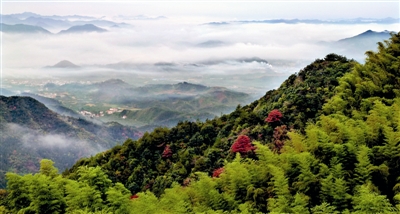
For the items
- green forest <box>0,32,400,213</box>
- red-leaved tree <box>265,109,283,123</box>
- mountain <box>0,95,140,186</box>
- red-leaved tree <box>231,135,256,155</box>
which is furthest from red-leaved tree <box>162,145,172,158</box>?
mountain <box>0,95,140,186</box>

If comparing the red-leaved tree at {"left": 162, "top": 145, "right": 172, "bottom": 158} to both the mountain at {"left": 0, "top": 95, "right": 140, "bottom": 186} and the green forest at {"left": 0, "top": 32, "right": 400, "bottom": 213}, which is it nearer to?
the green forest at {"left": 0, "top": 32, "right": 400, "bottom": 213}

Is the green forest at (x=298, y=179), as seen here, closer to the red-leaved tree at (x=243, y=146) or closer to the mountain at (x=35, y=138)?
the red-leaved tree at (x=243, y=146)

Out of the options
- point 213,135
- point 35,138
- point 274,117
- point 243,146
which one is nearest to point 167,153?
point 213,135

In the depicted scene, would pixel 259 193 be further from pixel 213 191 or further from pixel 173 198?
pixel 173 198

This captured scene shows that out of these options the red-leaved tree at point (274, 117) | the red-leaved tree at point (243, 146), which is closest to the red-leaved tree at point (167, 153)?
the red-leaved tree at point (243, 146)

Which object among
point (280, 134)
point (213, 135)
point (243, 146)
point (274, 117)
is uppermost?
point (274, 117)

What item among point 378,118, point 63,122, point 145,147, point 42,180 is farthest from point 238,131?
point 63,122

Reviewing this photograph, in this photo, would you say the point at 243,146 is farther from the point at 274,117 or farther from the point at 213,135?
the point at 213,135

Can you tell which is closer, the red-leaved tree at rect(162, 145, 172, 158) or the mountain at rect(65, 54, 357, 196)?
the mountain at rect(65, 54, 357, 196)
